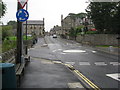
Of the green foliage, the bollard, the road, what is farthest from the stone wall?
the bollard

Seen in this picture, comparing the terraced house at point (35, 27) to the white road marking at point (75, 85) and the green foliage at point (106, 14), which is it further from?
the white road marking at point (75, 85)

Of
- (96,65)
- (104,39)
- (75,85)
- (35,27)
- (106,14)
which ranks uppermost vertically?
(35,27)

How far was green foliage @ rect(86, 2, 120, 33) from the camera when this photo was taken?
37625 mm

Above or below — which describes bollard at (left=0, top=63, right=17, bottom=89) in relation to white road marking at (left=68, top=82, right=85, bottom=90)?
above

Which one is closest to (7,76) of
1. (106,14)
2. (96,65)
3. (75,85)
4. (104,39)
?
(75,85)

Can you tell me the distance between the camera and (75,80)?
9.31 meters

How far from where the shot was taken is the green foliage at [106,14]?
123 feet

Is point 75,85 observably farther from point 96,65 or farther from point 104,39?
point 104,39

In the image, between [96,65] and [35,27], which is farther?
[35,27]

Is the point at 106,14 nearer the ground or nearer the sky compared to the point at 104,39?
nearer the sky

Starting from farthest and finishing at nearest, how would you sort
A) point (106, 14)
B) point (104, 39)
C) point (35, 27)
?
point (35, 27) < point (104, 39) < point (106, 14)

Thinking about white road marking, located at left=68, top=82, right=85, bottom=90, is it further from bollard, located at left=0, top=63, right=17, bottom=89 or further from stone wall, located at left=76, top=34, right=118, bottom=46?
stone wall, located at left=76, top=34, right=118, bottom=46

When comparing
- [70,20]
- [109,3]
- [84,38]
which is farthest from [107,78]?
[70,20]

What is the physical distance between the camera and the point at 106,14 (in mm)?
40312
